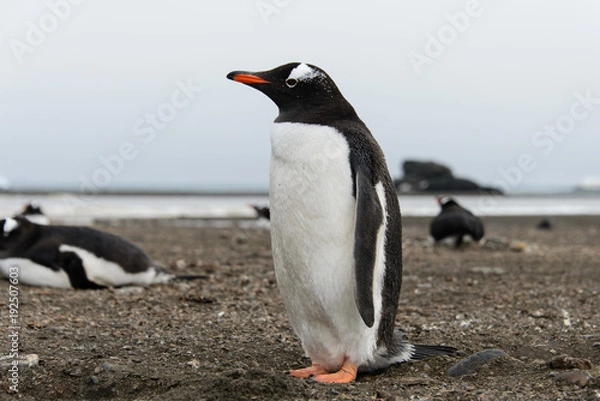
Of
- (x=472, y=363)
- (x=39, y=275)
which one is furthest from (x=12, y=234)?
(x=472, y=363)

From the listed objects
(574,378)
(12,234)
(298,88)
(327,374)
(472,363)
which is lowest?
(12,234)

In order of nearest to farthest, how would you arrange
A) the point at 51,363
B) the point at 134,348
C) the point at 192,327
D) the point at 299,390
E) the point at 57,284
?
1. the point at 299,390
2. the point at 51,363
3. the point at 134,348
4. the point at 192,327
5. the point at 57,284

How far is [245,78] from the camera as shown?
154 inches

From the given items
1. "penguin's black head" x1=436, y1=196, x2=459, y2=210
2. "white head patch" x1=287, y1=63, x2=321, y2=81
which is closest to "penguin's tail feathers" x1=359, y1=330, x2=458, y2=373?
"white head patch" x1=287, y1=63, x2=321, y2=81

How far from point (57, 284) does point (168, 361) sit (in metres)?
3.21

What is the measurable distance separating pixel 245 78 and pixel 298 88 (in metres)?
0.32

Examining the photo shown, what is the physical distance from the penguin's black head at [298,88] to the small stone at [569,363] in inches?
68.7

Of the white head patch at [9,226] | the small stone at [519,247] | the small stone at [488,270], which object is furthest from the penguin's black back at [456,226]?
the white head patch at [9,226]

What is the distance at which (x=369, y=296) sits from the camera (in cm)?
348

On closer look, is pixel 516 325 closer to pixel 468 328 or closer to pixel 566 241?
pixel 468 328

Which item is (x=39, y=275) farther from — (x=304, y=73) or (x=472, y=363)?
(x=472, y=363)

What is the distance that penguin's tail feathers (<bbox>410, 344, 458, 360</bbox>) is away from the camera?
4.06 m

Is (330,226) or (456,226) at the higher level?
(330,226)

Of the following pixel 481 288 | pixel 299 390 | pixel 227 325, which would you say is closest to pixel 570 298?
pixel 481 288
